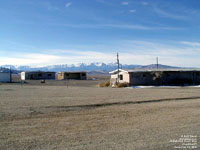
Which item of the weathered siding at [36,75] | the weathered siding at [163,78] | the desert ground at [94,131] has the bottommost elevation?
the desert ground at [94,131]

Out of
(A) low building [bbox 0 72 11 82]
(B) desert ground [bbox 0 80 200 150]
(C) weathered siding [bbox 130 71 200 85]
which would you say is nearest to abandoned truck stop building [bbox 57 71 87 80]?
(A) low building [bbox 0 72 11 82]

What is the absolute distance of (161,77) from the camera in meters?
39.5

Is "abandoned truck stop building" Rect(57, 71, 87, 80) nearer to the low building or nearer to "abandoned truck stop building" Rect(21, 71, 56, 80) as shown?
"abandoned truck stop building" Rect(21, 71, 56, 80)

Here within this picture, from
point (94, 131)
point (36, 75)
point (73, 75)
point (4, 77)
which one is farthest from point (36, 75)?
point (94, 131)

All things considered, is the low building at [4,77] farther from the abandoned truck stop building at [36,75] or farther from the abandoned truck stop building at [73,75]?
the abandoned truck stop building at [73,75]

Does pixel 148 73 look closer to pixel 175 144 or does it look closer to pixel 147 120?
pixel 147 120

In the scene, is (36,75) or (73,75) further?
(73,75)

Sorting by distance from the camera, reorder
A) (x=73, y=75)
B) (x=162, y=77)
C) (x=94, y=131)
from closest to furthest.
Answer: (x=94, y=131)
(x=162, y=77)
(x=73, y=75)

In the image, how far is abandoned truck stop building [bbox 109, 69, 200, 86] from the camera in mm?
39406

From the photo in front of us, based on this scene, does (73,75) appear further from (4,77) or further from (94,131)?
(94,131)

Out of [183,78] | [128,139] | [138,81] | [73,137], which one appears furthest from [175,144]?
[183,78]

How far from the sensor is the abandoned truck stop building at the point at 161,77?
39.4 meters

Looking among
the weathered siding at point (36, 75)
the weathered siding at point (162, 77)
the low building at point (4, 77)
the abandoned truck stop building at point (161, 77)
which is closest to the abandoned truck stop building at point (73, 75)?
the weathered siding at point (36, 75)

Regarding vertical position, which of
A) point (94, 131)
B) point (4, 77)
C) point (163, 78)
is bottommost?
point (94, 131)
